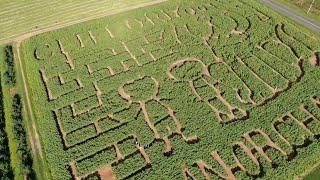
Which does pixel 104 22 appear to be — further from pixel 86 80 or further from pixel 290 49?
pixel 290 49

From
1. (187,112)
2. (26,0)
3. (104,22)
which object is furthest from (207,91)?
(26,0)

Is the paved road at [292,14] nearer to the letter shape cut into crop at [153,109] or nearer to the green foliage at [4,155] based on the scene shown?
the letter shape cut into crop at [153,109]

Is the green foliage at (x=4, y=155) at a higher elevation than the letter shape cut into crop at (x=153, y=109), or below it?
below

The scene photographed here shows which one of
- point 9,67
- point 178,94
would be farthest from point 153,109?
point 9,67

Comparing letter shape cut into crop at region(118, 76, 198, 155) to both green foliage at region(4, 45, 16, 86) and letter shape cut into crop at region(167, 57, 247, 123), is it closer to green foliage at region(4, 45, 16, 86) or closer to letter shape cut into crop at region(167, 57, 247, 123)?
letter shape cut into crop at region(167, 57, 247, 123)

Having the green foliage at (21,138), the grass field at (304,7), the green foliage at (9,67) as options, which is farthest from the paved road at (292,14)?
the green foliage at (21,138)

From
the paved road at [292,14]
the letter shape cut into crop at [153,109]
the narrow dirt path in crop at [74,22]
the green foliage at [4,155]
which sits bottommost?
the green foliage at [4,155]

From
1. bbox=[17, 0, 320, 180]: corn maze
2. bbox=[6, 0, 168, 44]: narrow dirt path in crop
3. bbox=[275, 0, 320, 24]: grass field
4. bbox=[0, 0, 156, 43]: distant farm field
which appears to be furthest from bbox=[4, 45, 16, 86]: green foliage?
bbox=[275, 0, 320, 24]: grass field
